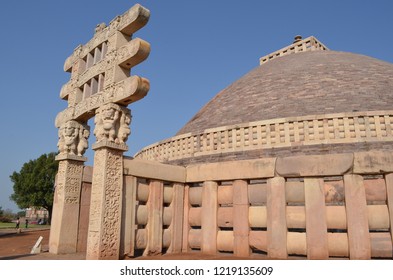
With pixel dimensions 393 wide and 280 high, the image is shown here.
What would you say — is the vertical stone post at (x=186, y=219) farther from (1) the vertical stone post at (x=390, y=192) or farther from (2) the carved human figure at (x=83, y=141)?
(1) the vertical stone post at (x=390, y=192)

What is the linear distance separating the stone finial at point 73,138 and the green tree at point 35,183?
34.1m

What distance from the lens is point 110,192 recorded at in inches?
233

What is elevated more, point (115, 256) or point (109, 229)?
point (109, 229)

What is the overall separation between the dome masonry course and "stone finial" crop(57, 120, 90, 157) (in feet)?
15.4

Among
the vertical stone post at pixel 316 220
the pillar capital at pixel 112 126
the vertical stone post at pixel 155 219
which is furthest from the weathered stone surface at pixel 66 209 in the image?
the vertical stone post at pixel 316 220

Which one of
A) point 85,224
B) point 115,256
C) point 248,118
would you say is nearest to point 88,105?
point 85,224

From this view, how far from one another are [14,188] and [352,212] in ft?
146

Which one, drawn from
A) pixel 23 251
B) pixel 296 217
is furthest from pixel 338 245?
pixel 23 251

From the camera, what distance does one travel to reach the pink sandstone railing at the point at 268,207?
491 cm

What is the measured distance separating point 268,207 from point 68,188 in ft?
16.7

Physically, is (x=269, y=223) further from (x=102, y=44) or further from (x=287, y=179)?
(x=102, y=44)

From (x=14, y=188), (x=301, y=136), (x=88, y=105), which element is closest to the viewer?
(x=88, y=105)

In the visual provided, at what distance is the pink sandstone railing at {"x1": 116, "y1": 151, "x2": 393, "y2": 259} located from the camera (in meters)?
4.91

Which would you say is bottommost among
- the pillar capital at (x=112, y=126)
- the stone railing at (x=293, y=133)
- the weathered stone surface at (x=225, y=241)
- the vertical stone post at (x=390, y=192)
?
the weathered stone surface at (x=225, y=241)
